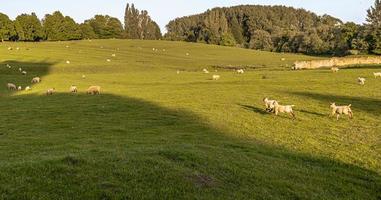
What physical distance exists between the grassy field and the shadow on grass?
0.16 feet

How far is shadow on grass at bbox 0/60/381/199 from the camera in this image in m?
14.2

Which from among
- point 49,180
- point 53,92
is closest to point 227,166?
point 49,180

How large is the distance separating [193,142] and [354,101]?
2259 cm

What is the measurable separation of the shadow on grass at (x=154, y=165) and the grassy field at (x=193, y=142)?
50 mm

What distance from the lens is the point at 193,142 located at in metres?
23.1

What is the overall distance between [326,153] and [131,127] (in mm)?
11529

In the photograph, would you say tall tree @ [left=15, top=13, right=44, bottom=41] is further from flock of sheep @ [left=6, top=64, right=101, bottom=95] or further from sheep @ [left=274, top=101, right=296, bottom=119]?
sheep @ [left=274, top=101, right=296, bottom=119]

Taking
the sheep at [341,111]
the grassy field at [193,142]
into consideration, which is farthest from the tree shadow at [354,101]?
the sheep at [341,111]

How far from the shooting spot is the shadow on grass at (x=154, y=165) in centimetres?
1419

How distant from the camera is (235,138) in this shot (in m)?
25.9

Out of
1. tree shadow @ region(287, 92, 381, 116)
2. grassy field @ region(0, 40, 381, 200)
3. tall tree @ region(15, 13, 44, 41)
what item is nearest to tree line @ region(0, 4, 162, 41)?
tall tree @ region(15, 13, 44, 41)

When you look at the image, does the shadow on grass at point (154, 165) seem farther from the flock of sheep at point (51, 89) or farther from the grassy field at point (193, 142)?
the flock of sheep at point (51, 89)

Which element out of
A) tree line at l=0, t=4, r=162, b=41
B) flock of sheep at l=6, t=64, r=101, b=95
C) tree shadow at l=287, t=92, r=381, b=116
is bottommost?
tree shadow at l=287, t=92, r=381, b=116

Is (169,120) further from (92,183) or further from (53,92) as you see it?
(53,92)
